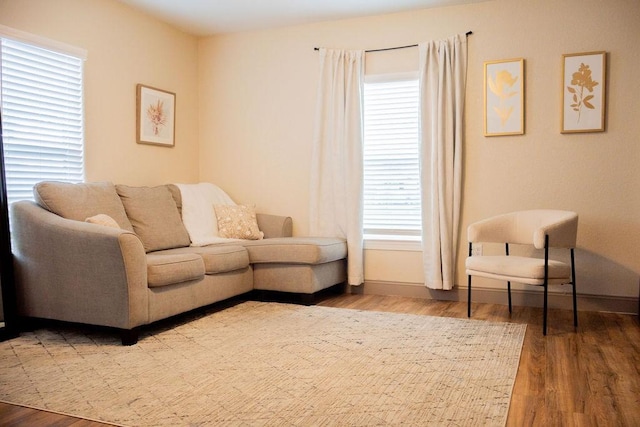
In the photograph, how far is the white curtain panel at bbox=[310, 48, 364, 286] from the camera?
16.2ft

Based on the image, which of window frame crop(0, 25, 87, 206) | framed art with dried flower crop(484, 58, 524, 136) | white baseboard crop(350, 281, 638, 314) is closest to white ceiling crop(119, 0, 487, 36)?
framed art with dried flower crop(484, 58, 524, 136)

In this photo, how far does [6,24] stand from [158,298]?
81.7 inches

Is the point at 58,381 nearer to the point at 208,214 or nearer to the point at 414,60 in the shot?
the point at 208,214

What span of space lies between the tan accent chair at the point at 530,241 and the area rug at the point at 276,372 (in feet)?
1.19

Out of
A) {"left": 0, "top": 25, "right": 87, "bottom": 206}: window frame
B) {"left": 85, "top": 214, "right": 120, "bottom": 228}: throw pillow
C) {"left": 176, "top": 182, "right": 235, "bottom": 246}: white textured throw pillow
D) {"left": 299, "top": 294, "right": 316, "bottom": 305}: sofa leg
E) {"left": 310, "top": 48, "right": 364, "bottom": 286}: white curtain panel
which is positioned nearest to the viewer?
{"left": 85, "top": 214, "right": 120, "bottom": 228}: throw pillow

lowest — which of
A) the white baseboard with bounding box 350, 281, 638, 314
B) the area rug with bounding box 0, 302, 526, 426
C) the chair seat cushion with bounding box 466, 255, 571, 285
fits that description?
the area rug with bounding box 0, 302, 526, 426

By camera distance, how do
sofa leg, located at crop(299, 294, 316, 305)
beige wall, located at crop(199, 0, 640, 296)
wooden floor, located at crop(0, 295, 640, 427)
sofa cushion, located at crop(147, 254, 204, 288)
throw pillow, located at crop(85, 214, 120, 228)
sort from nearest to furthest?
wooden floor, located at crop(0, 295, 640, 427)
sofa cushion, located at crop(147, 254, 204, 288)
throw pillow, located at crop(85, 214, 120, 228)
beige wall, located at crop(199, 0, 640, 296)
sofa leg, located at crop(299, 294, 316, 305)

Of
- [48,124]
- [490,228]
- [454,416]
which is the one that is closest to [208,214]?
[48,124]

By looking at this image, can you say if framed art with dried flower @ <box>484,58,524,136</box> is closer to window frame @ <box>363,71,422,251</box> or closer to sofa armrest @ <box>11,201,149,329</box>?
window frame @ <box>363,71,422,251</box>

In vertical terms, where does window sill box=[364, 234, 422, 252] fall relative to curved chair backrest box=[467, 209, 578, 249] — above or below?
below

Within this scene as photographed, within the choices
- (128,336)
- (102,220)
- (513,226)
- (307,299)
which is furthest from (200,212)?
(513,226)

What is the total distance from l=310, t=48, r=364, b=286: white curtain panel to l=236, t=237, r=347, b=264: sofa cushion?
0.38 meters

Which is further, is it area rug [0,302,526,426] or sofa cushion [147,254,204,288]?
sofa cushion [147,254,204,288]

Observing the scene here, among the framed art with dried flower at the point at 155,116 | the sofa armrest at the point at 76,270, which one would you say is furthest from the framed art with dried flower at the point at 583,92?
the framed art with dried flower at the point at 155,116
